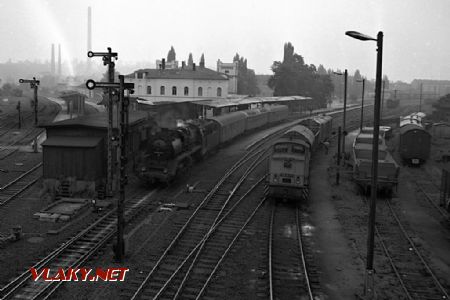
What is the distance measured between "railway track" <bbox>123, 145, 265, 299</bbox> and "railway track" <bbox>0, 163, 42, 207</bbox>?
10.4m

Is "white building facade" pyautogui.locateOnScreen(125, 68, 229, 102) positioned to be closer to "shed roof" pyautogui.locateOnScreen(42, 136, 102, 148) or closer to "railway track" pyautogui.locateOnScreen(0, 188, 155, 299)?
"shed roof" pyautogui.locateOnScreen(42, 136, 102, 148)

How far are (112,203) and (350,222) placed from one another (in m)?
12.2

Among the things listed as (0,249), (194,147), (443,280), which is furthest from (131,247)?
(194,147)

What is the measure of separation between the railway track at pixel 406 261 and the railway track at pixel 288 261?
3.13 m

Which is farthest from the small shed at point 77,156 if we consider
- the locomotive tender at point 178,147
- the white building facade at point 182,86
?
the white building facade at point 182,86

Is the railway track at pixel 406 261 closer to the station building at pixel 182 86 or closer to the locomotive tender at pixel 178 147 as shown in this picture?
the locomotive tender at pixel 178 147

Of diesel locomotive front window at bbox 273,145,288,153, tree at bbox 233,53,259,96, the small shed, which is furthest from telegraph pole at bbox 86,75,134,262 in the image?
tree at bbox 233,53,259,96

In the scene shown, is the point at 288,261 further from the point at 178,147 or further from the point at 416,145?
the point at 416,145

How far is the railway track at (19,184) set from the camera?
24.5m

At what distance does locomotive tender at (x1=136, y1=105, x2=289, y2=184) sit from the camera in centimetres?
2627

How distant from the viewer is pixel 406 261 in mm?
17016

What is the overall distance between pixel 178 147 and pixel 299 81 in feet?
238

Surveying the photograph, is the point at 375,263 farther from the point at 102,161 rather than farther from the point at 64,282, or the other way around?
the point at 102,161

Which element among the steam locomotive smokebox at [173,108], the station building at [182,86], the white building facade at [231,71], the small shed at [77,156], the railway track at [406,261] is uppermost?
the white building facade at [231,71]
